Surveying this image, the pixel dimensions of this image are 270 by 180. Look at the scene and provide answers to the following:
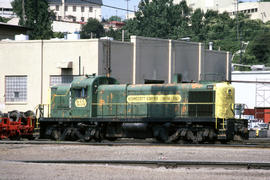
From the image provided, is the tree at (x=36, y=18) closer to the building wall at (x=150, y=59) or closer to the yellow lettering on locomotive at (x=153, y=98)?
the building wall at (x=150, y=59)

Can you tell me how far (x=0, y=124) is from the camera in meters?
28.6

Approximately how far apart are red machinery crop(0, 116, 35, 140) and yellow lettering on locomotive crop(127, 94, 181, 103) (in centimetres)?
582

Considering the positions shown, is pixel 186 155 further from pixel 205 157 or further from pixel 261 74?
pixel 261 74

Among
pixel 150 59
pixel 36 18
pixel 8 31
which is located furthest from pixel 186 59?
pixel 36 18

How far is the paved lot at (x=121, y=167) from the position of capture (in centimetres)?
1409

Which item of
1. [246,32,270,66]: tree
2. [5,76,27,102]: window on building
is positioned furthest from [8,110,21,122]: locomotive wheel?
[246,32,270,66]: tree

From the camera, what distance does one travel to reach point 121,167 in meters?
15.7

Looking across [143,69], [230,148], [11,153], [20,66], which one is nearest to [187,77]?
[143,69]

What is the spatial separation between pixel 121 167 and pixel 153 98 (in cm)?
1156

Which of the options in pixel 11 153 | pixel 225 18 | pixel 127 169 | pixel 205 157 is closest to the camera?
pixel 127 169

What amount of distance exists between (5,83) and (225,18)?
4938 inches

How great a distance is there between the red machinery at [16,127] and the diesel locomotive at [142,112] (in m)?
0.85

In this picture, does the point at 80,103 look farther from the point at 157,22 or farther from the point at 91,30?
the point at 91,30

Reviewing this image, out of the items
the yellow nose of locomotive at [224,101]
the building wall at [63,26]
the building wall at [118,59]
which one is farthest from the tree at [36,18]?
the yellow nose of locomotive at [224,101]
